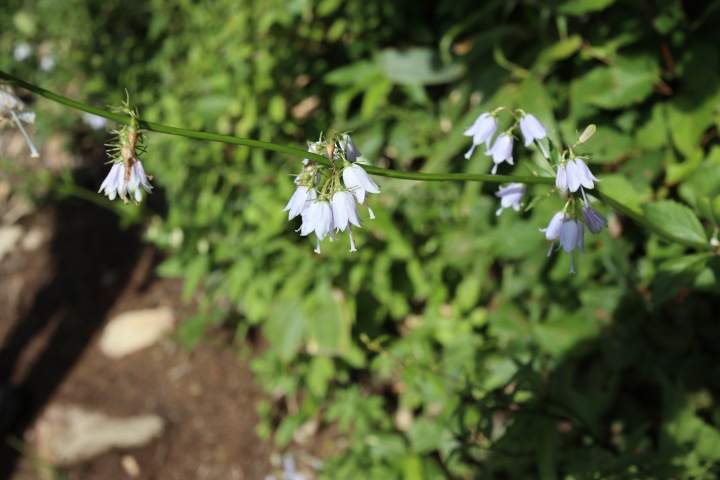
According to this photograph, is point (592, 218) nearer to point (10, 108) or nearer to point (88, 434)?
point (10, 108)

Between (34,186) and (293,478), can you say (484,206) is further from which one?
(34,186)

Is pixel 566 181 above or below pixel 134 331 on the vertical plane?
below

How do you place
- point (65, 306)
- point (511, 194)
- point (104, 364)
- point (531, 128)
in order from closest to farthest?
point (531, 128) → point (511, 194) → point (104, 364) → point (65, 306)

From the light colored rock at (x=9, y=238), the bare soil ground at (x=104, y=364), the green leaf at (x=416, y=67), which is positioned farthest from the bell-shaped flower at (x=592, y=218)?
the light colored rock at (x=9, y=238)

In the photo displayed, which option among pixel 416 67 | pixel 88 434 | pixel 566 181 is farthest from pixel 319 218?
pixel 88 434

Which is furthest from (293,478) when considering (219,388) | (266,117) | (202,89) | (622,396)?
(202,89)

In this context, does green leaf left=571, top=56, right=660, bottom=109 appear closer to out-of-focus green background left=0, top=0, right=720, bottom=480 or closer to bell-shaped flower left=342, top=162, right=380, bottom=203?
out-of-focus green background left=0, top=0, right=720, bottom=480

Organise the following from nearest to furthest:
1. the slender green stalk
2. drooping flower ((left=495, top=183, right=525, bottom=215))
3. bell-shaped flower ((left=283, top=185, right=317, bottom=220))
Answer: the slender green stalk, bell-shaped flower ((left=283, top=185, right=317, bottom=220)), drooping flower ((left=495, top=183, right=525, bottom=215))

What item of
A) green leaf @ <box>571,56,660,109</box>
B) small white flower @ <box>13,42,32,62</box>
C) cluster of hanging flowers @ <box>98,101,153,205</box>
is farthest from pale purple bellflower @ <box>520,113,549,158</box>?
small white flower @ <box>13,42,32,62</box>
